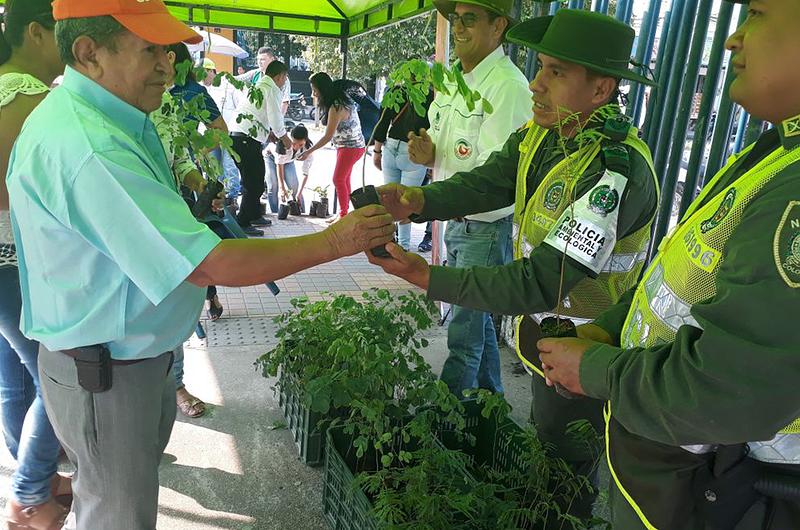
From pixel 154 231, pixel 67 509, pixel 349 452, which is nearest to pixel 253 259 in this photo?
pixel 154 231

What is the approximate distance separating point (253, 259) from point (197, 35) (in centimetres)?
70

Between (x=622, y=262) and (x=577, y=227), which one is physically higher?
(x=577, y=227)

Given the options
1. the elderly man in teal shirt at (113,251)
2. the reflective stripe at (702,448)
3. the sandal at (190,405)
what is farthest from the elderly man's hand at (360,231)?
the sandal at (190,405)

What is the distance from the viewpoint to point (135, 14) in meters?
1.53

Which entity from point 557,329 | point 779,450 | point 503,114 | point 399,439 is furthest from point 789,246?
point 503,114

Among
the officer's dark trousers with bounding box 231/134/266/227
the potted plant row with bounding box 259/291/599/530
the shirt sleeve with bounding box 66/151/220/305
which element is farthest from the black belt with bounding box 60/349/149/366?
the officer's dark trousers with bounding box 231/134/266/227

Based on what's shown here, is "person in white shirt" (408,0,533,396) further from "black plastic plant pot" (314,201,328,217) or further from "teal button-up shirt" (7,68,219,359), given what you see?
"black plastic plant pot" (314,201,328,217)

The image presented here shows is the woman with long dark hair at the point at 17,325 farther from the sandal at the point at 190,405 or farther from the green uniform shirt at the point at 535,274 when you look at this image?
the green uniform shirt at the point at 535,274

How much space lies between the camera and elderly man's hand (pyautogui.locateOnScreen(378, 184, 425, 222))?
7.77 feet

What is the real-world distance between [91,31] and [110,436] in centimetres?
106

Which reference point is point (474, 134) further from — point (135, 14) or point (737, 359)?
point (737, 359)

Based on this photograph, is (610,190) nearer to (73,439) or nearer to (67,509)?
(73,439)

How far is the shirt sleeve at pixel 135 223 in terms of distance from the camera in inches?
54.2

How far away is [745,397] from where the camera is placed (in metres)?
1.03
